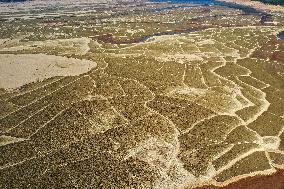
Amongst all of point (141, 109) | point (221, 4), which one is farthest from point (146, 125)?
point (221, 4)

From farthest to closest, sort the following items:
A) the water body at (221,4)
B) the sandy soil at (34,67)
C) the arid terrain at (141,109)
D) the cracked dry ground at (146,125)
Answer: the water body at (221,4) < the sandy soil at (34,67) < the arid terrain at (141,109) < the cracked dry ground at (146,125)

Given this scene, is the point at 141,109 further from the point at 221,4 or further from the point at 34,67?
the point at 221,4

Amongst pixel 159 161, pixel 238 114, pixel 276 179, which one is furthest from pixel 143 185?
pixel 238 114

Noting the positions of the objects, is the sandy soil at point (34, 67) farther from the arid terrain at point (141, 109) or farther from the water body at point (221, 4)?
the water body at point (221, 4)

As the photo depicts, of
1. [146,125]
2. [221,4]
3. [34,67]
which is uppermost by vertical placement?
[146,125]

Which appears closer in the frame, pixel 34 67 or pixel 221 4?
pixel 34 67

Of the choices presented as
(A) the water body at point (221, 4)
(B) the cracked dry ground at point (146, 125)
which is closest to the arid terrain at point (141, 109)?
(B) the cracked dry ground at point (146, 125)

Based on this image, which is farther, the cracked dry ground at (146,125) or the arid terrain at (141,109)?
the arid terrain at (141,109)
